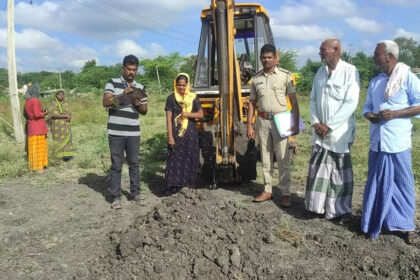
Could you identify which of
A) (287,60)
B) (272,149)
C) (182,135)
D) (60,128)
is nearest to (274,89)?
(272,149)

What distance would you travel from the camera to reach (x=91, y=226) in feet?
14.2

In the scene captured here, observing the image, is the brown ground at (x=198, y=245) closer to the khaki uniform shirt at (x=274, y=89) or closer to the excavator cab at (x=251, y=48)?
the khaki uniform shirt at (x=274, y=89)

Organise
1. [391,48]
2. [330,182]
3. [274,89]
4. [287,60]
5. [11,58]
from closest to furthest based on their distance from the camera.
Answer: [391,48], [330,182], [274,89], [11,58], [287,60]

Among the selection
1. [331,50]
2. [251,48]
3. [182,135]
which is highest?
[251,48]

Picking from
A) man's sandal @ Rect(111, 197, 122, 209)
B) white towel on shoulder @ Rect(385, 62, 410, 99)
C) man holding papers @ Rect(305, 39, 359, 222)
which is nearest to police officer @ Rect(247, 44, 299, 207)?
man holding papers @ Rect(305, 39, 359, 222)

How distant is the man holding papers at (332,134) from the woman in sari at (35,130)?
518cm

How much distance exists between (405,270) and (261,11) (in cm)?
429

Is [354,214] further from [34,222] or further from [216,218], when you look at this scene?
[34,222]

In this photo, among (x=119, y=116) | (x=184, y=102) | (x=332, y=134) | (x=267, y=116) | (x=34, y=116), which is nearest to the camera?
(x=332, y=134)

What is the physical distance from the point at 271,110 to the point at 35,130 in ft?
15.5

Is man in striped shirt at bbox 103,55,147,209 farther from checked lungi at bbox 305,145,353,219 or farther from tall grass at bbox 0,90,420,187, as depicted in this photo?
checked lungi at bbox 305,145,353,219

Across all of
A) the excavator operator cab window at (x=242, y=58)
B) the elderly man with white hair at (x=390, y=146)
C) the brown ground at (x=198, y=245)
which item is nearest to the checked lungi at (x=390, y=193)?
the elderly man with white hair at (x=390, y=146)

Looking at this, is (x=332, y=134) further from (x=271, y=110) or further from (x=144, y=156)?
(x=144, y=156)

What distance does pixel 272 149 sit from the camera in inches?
186
